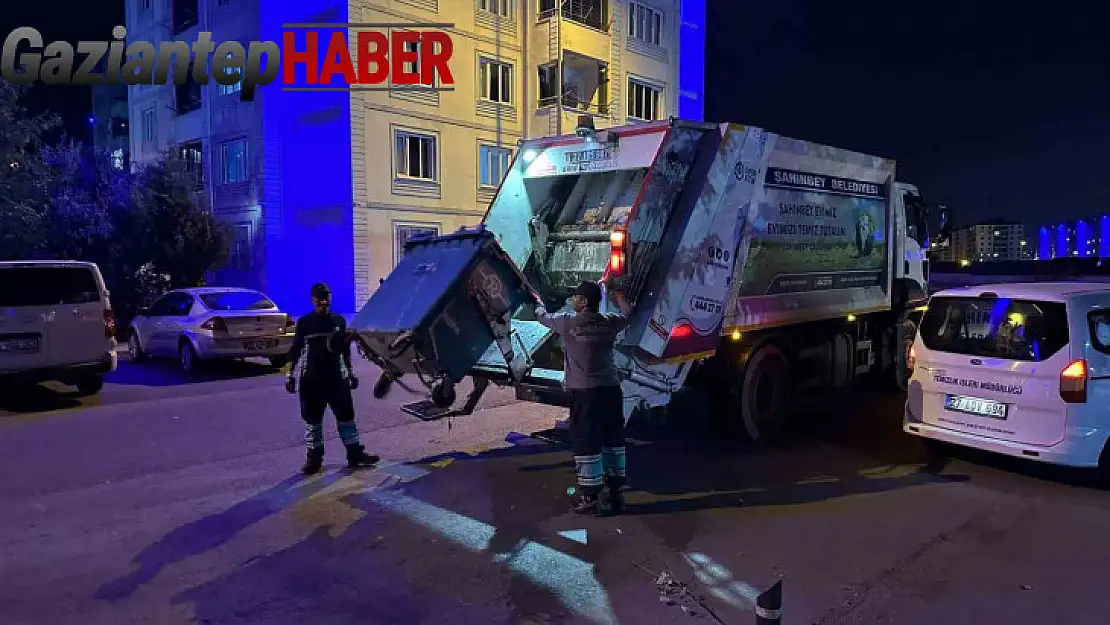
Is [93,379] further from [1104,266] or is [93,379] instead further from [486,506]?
[1104,266]

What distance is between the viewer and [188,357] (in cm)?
1205

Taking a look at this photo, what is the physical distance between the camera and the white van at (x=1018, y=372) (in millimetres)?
5512

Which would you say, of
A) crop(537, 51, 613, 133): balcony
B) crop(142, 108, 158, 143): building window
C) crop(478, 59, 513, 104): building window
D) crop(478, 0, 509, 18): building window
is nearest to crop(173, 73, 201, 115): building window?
crop(142, 108, 158, 143): building window

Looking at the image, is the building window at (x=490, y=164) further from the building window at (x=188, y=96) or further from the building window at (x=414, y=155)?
the building window at (x=188, y=96)

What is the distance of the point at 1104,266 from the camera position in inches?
1462

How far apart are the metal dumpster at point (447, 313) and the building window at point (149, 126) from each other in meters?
24.7

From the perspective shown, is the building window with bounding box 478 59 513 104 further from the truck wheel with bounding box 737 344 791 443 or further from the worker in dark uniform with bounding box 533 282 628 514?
the worker in dark uniform with bounding box 533 282 628 514

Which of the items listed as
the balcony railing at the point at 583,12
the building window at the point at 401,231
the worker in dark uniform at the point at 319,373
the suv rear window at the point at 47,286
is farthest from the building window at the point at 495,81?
the worker in dark uniform at the point at 319,373

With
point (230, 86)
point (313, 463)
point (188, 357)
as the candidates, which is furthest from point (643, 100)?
point (313, 463)

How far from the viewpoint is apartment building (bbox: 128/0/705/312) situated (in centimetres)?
2106

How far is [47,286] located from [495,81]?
16.9 m

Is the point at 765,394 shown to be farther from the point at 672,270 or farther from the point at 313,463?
the point at 313,463

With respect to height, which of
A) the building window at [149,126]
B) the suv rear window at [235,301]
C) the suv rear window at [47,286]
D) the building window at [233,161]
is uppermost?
the building window at [149,126]

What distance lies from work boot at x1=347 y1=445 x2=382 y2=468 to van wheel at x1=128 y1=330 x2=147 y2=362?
8.84 meters
